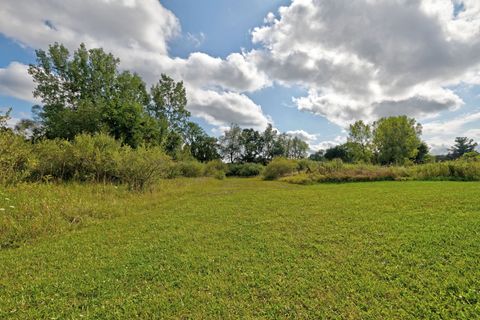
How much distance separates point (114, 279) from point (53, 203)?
5186 millimetres

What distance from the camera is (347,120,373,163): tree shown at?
42094 millimetres

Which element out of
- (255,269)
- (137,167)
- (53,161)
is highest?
(53,161)

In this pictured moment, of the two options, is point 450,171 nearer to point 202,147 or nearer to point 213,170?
point 213,170

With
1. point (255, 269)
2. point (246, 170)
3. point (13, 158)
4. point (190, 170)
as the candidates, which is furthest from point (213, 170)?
point (255, 269)

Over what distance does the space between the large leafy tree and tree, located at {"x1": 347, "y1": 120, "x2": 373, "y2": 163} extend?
130ft

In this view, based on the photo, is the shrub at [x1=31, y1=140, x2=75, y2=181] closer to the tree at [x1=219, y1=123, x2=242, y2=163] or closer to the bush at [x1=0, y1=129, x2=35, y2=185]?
the bush at [x1=0, y1=129, x2=35, y2=185]

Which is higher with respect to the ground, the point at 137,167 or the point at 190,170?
the point at 137,167

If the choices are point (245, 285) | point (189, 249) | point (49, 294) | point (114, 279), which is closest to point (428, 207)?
point (245, 285)

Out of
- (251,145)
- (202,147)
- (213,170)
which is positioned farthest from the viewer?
(251,145)

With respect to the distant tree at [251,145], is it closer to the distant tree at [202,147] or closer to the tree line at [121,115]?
the distant tree at [202,147]

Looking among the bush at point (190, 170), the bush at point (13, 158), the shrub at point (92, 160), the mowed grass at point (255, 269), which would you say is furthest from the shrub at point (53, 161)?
the bush at point (190, 170)

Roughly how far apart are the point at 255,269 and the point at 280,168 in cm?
2446

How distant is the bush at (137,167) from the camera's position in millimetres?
10823

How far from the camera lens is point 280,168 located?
89.0 ft
